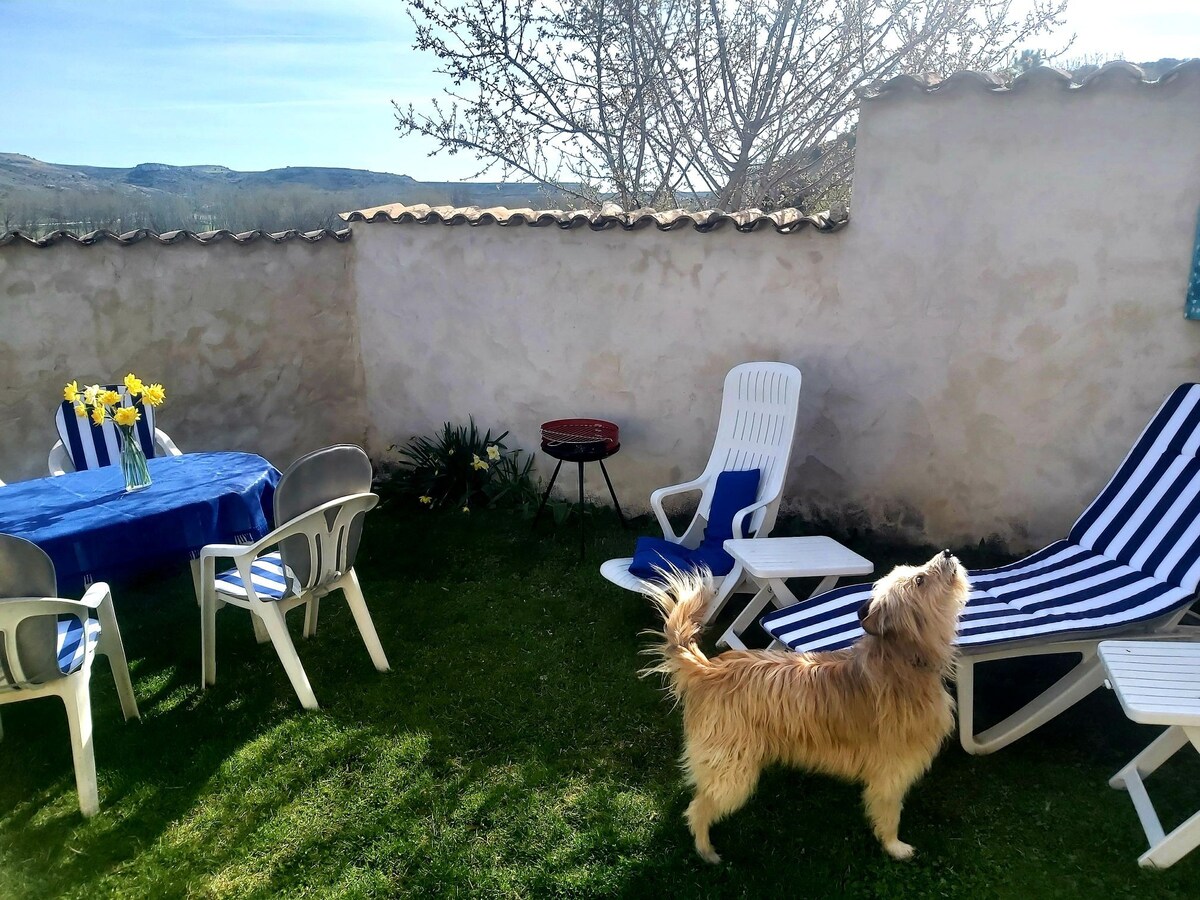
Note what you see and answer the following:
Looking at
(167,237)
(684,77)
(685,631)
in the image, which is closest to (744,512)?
(685,631)

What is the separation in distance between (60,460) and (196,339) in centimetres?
141

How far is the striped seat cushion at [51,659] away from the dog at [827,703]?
2101 mm

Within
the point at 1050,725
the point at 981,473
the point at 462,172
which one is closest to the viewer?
the point at 1050,725

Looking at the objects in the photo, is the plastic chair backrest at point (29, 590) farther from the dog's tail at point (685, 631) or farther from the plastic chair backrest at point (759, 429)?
the plastic chair backrest at point (759, 429)

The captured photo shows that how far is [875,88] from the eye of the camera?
4.36 meters

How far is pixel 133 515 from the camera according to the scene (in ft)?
11.1

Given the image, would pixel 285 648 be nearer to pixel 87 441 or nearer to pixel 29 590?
pixel 29 590

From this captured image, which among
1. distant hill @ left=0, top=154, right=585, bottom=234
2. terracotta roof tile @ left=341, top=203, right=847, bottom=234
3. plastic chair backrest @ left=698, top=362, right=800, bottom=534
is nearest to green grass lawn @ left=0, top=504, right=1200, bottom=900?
plastic chair backrest @ left=698, top=362, right=800, bottom=534

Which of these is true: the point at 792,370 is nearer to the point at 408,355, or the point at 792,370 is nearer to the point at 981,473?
the point at 981,473

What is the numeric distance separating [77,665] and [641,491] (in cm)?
357

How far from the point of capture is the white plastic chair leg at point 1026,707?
2.94 m

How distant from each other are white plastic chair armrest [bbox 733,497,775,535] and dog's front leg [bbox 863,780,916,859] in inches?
67.2

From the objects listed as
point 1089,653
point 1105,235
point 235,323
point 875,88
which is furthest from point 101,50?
point 1089,653

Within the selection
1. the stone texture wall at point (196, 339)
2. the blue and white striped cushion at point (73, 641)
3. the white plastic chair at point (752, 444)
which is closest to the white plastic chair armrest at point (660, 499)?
the white plastic chair at point (752, 444)
